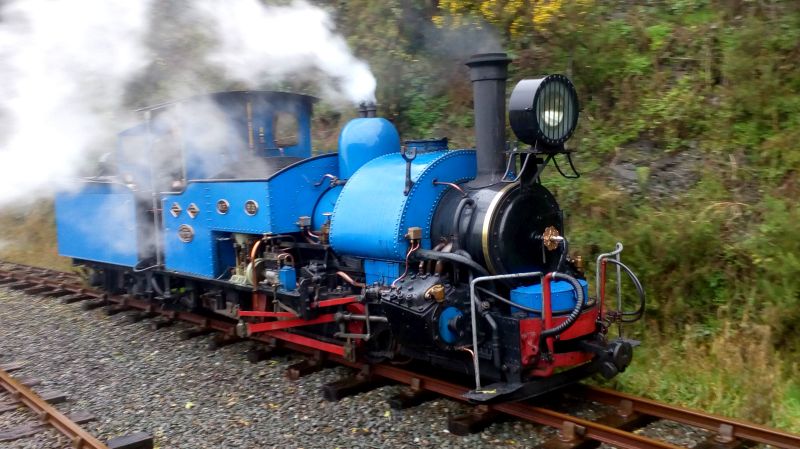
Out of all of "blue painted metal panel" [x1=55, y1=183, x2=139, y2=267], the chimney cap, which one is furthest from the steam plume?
the chimney cap

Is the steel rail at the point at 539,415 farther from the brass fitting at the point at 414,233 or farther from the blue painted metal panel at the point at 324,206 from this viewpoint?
the blue painted metal panel at the point at 324,206

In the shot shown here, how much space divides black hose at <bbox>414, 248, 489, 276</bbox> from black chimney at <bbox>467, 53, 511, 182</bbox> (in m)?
0.72

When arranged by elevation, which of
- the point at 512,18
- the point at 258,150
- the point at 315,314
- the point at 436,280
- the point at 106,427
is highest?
the point at 512,18

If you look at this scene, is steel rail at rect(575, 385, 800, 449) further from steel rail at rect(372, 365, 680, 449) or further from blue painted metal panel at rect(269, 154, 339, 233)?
blue painted metal panel at rect(269, 154, 339, 233)

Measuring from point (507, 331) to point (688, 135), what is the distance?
448 centimetres

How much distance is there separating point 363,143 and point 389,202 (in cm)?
112

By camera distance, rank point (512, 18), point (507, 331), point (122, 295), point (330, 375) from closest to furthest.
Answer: point (507, 331), point (330, 375), point (512, 18), point (122, 295)

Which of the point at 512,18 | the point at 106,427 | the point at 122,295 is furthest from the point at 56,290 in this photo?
the point at 512,18

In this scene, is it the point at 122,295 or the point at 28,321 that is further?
the point at 122,295

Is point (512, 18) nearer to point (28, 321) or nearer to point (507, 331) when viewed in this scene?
point (507, 331)

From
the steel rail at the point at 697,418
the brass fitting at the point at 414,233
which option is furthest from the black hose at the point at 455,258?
the steel rail at the point at 697,418

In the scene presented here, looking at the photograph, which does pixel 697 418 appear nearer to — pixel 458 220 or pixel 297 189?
pixel 458 220

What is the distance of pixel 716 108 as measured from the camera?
793 centimetres

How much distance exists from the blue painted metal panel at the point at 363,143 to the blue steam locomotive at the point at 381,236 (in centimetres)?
1
